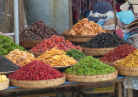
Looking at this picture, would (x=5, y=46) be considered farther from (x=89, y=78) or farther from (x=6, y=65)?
(x=89, y=78)

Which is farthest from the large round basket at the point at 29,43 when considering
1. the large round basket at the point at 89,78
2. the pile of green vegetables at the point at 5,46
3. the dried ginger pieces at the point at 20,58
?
the large round basket at the point at 89,78

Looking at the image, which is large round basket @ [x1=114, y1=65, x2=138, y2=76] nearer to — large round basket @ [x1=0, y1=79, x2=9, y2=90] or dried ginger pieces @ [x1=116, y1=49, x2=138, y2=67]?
dried ginger pieces @ [x1=116, y1=49, x2=138, y2=67]

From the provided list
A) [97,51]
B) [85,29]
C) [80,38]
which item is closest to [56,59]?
[97,51]

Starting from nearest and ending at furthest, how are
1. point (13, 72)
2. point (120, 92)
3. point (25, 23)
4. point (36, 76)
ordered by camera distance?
point (36, 76), point (13, 72), point (120, 92), point (25, 23)

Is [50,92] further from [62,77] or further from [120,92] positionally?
[120,92]

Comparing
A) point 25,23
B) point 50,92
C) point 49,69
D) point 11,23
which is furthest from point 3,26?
point 49,69

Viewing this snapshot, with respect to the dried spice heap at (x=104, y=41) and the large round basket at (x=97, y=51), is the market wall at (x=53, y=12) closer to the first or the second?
the dried spice heap at (x=104, y=41)

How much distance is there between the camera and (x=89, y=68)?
2.79 m

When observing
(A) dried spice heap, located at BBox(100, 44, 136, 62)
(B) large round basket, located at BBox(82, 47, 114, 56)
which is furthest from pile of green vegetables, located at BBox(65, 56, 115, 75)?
(B) large round basket, located at BBox(82, 47, 114, 56)

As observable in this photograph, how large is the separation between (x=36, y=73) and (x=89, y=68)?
0.56 meters

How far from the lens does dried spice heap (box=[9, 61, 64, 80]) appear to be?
2.53m

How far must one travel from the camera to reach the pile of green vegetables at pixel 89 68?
2744 mm

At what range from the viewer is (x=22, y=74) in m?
2.57

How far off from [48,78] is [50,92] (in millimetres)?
579
